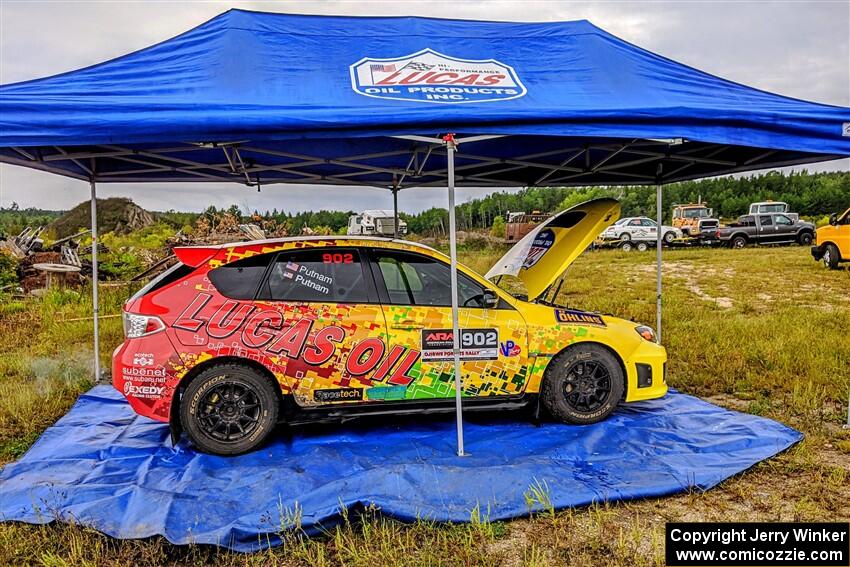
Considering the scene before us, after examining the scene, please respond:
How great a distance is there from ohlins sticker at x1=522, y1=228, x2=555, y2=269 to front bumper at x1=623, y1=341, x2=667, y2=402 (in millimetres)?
1346

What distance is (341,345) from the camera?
4.38 metres

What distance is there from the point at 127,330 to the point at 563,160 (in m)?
4.69

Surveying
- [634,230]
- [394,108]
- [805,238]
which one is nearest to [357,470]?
[394,108]

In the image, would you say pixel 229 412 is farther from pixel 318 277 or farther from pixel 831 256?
pixel 831 256

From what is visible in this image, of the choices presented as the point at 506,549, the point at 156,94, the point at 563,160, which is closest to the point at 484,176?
the point at 563,160

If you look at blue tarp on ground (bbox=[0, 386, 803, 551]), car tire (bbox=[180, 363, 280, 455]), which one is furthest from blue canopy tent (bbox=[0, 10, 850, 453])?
car tire (bbox=[180, 363, 280, 455])

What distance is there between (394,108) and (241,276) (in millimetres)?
1700

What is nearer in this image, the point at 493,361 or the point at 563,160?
the point at 493,361

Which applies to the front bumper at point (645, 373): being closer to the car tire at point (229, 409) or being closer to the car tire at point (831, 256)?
the car tire at point (229, 409)

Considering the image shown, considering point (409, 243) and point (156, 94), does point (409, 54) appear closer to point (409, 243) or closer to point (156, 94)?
point (409, 243)

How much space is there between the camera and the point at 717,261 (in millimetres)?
20234

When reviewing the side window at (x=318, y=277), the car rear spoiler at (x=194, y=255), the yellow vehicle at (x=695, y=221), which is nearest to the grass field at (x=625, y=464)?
the side window at (x=318, y=277)

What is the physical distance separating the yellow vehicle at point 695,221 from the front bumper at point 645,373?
81.1ft

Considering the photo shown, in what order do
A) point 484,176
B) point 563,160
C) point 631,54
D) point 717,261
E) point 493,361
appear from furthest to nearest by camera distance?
1. point 717,261
2. point 484,176
3. point 563,160
4. point 631,54
5. point 493,361
